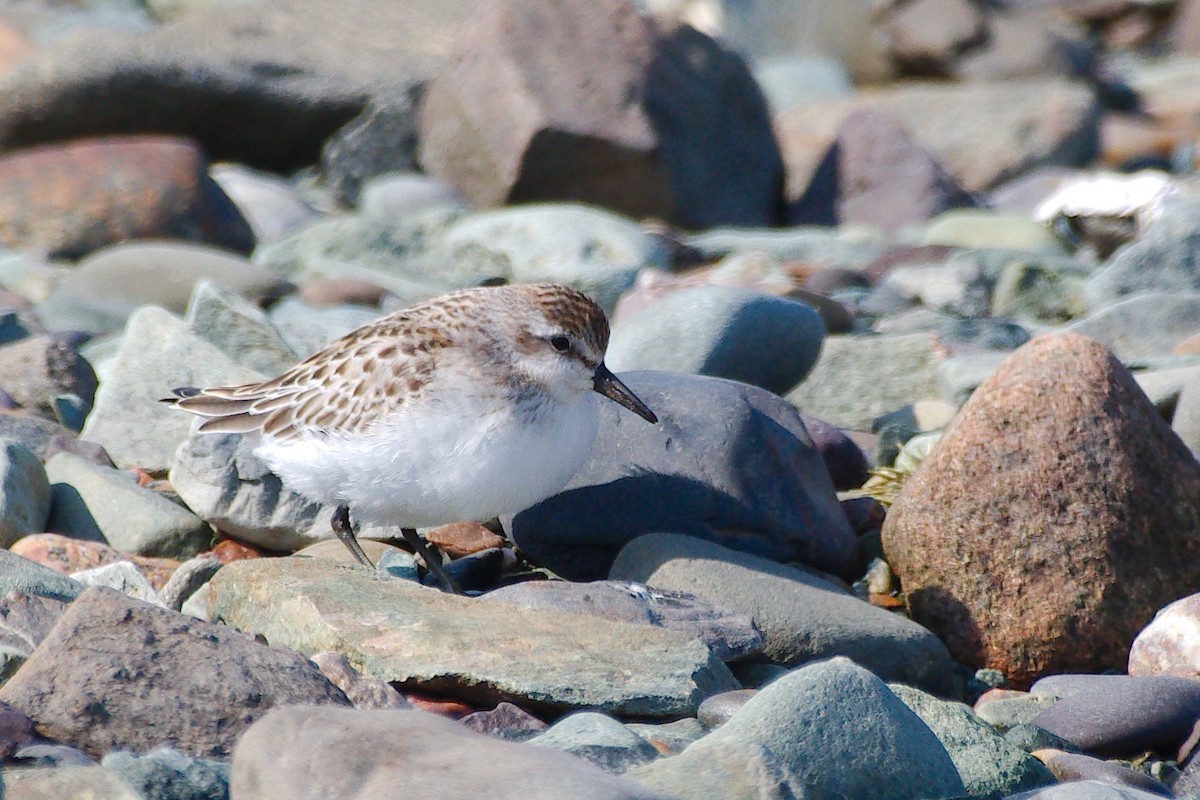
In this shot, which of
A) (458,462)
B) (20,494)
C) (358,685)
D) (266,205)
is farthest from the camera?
(266,205)

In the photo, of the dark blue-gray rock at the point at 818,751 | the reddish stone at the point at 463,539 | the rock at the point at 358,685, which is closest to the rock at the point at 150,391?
the reddish stone at the point at 463,539

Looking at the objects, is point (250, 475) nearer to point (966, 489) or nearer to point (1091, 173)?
point (966, 489)

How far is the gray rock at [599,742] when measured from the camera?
14.3 ft

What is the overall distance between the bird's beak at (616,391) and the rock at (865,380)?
2.95 m

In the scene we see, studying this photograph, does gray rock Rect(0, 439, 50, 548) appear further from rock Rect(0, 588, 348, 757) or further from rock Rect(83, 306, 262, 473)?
rock Rect(0, 588, 348, 757)

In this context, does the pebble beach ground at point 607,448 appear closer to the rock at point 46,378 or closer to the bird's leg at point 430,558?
the rock at point 46,378

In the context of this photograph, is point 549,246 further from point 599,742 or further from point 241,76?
point 599,742

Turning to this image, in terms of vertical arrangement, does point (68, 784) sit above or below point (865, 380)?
above

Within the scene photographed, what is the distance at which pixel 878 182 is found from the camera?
15.7 meters

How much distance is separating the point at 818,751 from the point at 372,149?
12.8 metres

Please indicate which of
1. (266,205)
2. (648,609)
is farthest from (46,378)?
(266,205)

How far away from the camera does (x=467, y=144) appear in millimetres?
14844

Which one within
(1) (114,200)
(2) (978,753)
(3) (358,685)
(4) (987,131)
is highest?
(3) (358,685)

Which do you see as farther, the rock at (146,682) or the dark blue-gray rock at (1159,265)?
the dark blue-gray rock at (1159,265)
